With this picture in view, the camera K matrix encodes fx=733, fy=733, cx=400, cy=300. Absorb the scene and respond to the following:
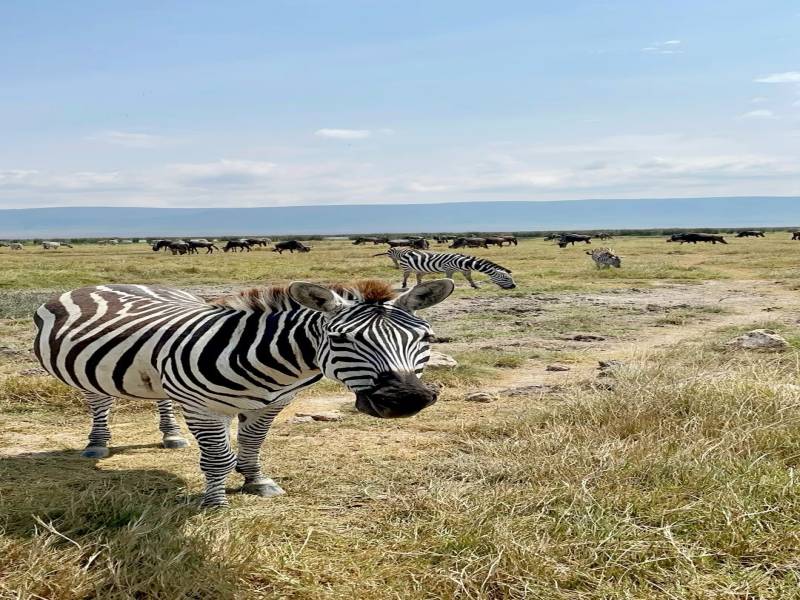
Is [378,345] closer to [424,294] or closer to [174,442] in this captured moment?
[424,294]

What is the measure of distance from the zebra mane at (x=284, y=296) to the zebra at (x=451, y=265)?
56.7 ft

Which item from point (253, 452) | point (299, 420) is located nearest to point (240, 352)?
point (253, 452)

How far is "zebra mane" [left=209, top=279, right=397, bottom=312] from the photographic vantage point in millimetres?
4239

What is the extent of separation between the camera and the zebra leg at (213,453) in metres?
4.80

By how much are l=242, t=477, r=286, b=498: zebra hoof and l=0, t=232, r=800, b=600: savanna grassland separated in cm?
14

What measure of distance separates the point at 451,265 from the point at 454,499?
66.6 ft

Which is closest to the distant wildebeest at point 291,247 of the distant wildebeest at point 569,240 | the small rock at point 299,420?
the distant wildebeest at point 569,240

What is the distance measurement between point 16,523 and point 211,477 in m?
1.15

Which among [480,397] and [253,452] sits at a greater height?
[253,452]

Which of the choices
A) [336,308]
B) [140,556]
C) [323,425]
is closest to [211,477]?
[140,556]

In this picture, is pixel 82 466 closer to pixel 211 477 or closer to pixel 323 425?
pixel 211 477

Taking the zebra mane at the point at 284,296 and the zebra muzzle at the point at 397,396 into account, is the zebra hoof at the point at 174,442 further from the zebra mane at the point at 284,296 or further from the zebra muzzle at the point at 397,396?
the zebra muzzle at the point at 397,396

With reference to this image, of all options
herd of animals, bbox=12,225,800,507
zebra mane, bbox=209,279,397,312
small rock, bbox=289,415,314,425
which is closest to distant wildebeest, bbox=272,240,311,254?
small rock, bbox=289,415,314,425

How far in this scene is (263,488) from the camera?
17.2 ft
